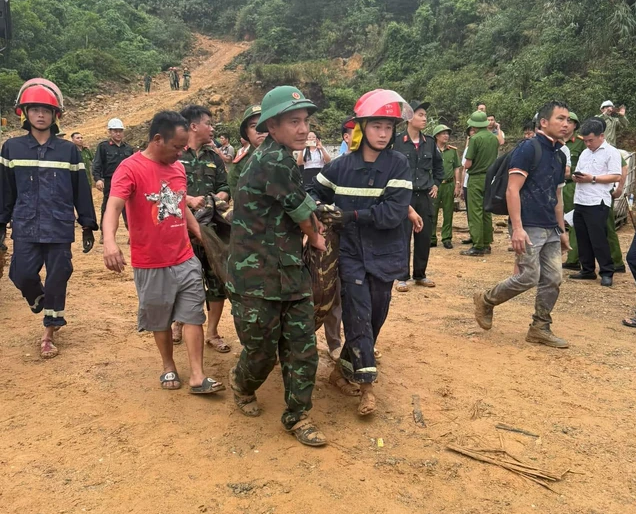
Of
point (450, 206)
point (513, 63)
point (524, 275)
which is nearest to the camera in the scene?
point (524, 275)

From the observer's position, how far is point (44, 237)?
462 centimetres

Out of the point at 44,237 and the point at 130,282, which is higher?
the point at 44,237

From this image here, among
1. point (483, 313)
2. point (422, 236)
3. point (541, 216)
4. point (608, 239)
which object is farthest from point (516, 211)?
point (608, 239)

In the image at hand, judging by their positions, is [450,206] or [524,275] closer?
[524,275]

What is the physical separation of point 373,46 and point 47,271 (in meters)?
31.1

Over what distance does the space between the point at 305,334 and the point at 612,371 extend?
2.74 metres

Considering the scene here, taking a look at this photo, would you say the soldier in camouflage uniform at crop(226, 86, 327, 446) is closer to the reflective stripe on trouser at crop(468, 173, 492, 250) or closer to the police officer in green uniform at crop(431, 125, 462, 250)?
the reflective stripe on trouser at crop(468, 173, 492, 250)

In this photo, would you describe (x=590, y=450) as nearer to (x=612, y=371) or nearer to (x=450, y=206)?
(x=612, y=371)

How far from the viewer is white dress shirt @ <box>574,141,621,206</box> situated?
23.3 feet

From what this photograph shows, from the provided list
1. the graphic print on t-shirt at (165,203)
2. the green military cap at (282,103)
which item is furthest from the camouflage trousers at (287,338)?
the green military cap at (282,103)

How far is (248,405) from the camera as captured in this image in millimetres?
3705

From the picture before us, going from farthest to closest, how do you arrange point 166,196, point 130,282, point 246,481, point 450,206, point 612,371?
point 450,206 < point 130,282 < point 612,371 < point 166,196 < point 246,481

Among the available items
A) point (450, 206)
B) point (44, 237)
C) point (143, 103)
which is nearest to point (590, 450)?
point (44, 237)

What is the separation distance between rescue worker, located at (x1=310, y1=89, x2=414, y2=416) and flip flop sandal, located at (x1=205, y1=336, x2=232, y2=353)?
138cm
